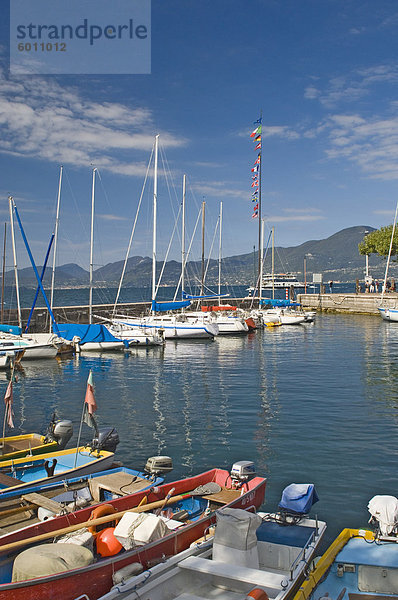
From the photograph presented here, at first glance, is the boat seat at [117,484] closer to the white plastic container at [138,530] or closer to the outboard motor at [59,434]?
the white plastic container at [138,530]

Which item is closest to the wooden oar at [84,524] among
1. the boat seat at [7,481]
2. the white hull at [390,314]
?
the boat seat at [7,481]

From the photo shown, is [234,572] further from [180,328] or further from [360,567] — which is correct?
[180,328]

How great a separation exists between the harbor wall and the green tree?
7014mm

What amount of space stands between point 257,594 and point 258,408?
14843 mm

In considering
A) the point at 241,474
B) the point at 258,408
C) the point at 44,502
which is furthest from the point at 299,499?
the point at 258,408

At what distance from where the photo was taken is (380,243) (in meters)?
73.5

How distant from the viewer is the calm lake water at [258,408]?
48.7 ft

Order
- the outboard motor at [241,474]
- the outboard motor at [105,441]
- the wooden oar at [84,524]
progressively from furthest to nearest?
the outboard motor at [105,441], the outboard motor at [241,474], the wooden oar at [84,524]

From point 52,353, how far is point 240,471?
28101mm

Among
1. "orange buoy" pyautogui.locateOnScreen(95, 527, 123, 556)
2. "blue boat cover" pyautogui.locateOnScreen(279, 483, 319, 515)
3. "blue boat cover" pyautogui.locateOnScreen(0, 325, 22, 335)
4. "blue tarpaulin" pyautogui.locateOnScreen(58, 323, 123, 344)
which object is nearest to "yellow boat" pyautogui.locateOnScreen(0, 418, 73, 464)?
"orange buoy" pyautogui.locateOnScreen(95, 527, 123, 556)

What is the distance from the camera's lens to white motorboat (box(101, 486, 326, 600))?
26.5ft

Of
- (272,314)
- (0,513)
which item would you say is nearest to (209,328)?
(272,314)

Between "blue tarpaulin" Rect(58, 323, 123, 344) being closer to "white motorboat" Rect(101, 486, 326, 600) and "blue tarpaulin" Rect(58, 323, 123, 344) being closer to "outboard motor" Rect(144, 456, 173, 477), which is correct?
"outboard motor" Rect(144, 456, 173, 477)

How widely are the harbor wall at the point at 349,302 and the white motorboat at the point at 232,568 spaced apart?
56998mm
